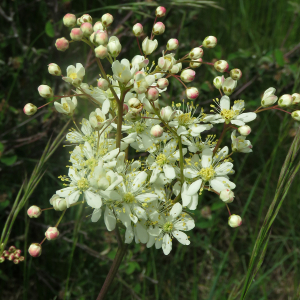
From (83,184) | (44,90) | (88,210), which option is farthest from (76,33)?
(88,210)

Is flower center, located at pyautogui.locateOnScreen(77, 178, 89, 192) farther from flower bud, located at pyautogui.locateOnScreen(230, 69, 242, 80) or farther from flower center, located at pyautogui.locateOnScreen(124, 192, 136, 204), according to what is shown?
flower bud, located at pyautogui.locateOnScreen(230, 69, 242, 80)

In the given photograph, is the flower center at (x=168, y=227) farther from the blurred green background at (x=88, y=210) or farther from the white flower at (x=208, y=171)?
the blurred green background at (x=88, y=210)

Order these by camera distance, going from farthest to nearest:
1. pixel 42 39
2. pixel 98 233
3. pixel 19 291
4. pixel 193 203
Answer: pixel 42 39 < pixel 98 233 < pixel 19 291 < pixel 193 203

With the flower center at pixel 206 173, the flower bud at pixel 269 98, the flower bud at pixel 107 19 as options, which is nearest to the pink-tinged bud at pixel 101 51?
the flower bud at pixel 107 19

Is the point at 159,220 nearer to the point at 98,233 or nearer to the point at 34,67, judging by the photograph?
the point at 98,233

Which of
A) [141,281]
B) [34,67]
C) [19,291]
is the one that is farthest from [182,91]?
[19,291]

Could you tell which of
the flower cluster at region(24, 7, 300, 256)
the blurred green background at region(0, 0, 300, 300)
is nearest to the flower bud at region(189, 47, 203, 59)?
the flower cluster at region(24, 7, 300, 256)
